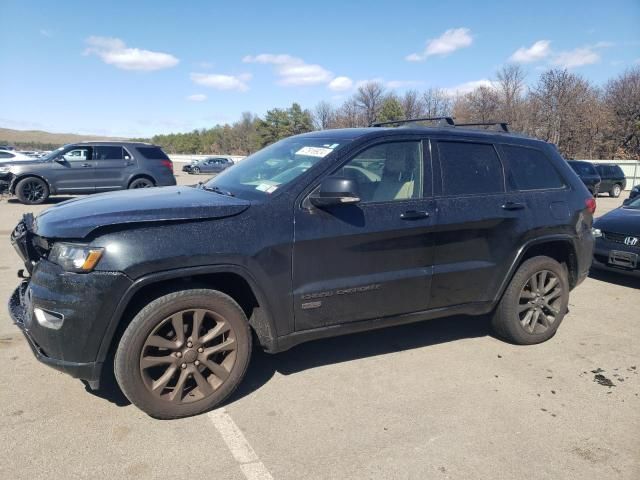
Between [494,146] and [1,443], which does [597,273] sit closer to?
[494,146]

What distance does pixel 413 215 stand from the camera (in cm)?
362

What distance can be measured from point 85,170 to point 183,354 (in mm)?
12898

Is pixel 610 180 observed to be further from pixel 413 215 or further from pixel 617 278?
pixel 413 215

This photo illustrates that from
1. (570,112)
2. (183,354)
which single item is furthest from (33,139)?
(183,354)

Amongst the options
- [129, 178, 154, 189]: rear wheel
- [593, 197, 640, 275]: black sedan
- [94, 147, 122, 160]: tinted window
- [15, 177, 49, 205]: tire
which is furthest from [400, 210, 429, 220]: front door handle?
[15, 177, 49, 205]: tire

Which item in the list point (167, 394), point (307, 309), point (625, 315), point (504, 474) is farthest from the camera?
point (625, 315)

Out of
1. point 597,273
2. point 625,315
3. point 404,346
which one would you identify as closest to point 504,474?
point 404,346

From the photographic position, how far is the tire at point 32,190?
547 inches

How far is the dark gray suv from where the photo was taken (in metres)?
14.1

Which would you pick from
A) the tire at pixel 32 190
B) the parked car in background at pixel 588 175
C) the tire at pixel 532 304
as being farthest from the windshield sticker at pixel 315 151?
the parked car in background at pixel 588 175

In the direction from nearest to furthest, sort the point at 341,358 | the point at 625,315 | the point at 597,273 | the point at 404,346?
the point at 341,358
the point at 404,346
the point at 625,315
the point at 597,273

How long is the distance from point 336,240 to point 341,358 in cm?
121

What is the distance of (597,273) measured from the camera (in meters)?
7.55

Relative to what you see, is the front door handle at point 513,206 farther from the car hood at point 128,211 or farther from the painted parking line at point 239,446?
the painted parking line at point 239,446
